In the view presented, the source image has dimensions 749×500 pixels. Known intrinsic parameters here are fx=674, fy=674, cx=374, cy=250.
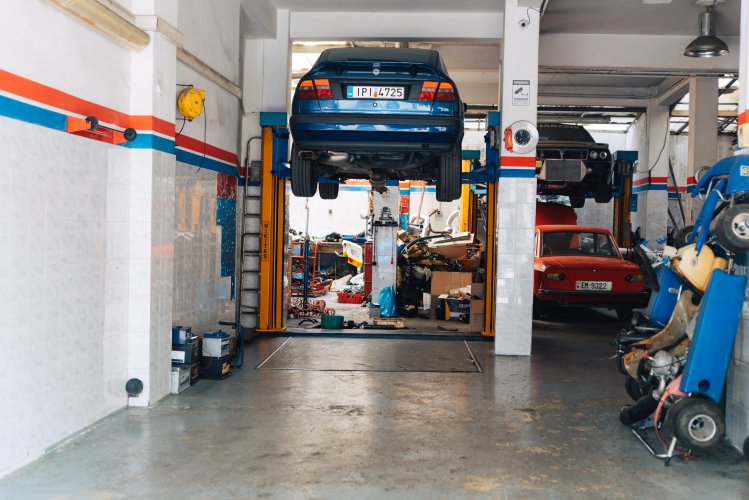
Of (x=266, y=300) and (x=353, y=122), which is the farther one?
(x=266, y=300)

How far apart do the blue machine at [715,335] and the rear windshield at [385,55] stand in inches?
110

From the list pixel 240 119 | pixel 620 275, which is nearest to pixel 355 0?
pixel 240 119

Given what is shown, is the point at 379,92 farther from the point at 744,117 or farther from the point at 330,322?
the point at 330,322

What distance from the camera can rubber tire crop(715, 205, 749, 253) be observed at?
3564mm

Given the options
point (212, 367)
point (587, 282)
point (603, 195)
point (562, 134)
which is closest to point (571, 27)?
point (562, 134)

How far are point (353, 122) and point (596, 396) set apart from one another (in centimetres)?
286

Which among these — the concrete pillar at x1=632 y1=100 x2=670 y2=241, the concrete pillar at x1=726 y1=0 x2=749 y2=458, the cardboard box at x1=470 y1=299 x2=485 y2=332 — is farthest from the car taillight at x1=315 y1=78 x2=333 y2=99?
the concrete pillar at x1=632 y1=100 x2=670 y2=241

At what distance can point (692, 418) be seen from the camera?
361 cm

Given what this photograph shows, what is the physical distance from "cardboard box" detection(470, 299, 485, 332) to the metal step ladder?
2623 mm

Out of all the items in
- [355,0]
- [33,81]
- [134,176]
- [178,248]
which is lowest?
[178,248]

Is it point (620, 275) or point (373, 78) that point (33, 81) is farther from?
point (620, 275)

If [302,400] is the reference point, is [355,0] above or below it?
above

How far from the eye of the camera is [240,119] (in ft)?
24.4

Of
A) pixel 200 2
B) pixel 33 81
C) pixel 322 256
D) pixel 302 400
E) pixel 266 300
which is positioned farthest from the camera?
pixel 322 256
